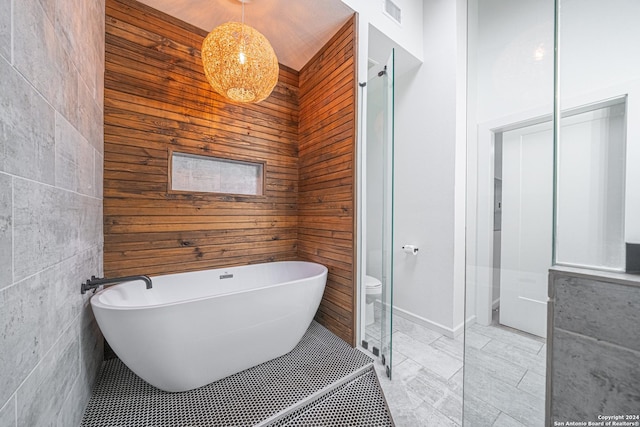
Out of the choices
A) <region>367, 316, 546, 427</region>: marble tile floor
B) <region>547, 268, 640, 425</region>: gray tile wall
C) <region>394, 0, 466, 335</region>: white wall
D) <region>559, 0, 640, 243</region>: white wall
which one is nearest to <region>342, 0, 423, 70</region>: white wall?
<region>394, 0, 466, 335</region>: white wall

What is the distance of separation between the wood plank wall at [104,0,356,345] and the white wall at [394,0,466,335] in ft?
3.09

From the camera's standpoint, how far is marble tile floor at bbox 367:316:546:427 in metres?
0.92

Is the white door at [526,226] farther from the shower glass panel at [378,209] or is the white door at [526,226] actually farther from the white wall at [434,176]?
the white wall at [434,176]

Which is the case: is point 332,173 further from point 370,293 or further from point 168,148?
point 168,148

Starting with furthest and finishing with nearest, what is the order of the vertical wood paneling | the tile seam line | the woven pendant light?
the vertical wood paneling < the woven pendant light < the tile seam line

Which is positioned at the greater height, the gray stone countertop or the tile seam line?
the gray stone countertop

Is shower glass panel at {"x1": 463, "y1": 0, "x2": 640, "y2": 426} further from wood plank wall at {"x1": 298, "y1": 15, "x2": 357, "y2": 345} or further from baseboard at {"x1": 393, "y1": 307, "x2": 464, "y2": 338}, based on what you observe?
baseboard at {"x1": 393, "y1": 307, "x2": 464, "y2": 338}

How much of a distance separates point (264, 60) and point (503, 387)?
245 cm

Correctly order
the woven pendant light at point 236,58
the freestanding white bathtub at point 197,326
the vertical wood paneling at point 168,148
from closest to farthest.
A: the freestanding white bathtub at point 197,326, the woven pendant light at point 236,58, the vertical wood paneling at point 168,148

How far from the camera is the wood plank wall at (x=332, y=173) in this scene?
1916 mm

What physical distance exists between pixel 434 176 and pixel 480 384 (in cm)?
173

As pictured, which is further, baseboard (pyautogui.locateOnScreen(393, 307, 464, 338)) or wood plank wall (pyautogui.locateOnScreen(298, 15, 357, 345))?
baseboard (pyautogui.locateOnScreen(393, 307, 464, 338))

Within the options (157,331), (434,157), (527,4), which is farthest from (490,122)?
(157,331)

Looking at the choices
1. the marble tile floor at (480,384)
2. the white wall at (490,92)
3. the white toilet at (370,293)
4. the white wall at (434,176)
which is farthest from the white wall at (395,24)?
the marble tile floor at (480,384)
